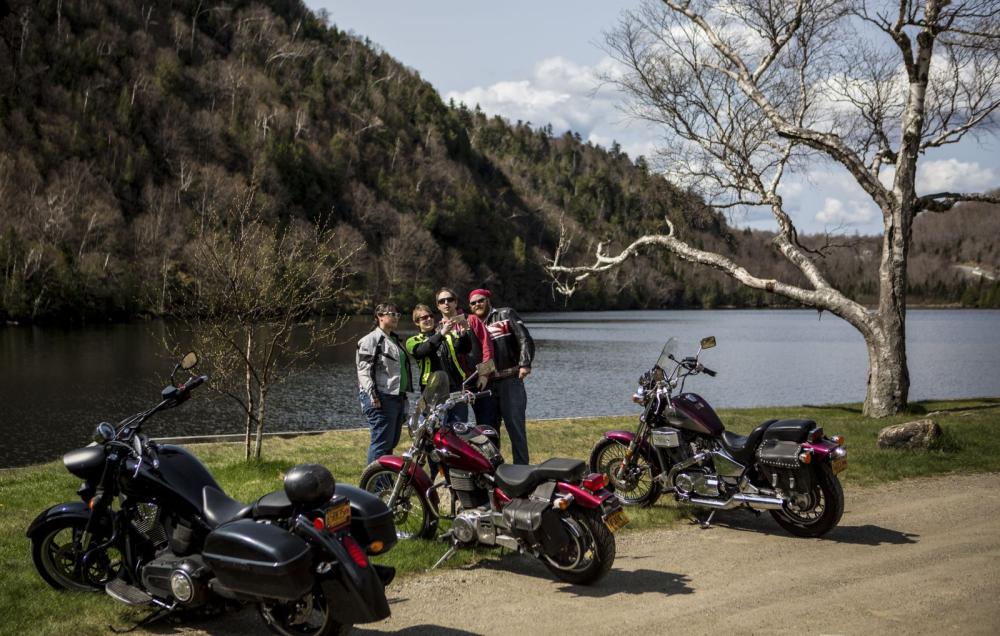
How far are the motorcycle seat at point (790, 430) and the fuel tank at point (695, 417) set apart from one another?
0.46 meters

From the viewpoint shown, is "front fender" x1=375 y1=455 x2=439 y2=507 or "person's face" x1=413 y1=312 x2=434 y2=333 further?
"person's face" x1=413 y1=312 x2=434 y2=333

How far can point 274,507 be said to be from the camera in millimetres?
4406

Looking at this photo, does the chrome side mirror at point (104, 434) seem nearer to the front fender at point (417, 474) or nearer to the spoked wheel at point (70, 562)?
the spoked wheel at point (70, 562)

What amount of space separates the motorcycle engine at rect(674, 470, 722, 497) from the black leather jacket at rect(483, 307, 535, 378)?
1.83 m

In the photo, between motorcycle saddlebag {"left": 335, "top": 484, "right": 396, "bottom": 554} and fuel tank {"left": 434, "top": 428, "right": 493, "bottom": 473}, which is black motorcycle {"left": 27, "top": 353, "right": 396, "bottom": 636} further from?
fuel tank {"left": 434, "top": 428, "right": 493, "bottom": 473}

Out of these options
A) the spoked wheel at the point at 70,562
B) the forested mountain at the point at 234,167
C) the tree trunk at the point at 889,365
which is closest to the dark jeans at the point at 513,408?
the spoked wheel at the point at 70,562

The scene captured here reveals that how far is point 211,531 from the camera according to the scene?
4.56m

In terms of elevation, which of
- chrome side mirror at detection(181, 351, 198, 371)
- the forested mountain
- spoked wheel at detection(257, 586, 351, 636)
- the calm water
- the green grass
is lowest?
the calm water

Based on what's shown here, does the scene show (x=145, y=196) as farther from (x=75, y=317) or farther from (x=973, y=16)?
(x=973, y=16)

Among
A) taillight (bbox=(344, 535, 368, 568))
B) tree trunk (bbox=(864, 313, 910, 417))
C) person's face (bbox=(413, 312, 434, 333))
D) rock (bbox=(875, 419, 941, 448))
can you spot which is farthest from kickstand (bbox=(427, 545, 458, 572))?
tree trunk (bbox=(864, 313, 910, 417))

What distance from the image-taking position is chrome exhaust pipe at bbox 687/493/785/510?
6816mm

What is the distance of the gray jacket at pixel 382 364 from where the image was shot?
802cm

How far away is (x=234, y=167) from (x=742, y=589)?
116m

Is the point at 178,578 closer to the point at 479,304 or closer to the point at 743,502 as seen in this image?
the point at 479,304
